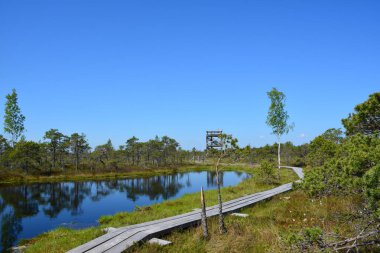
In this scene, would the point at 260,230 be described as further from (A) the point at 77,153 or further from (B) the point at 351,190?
(A) the point at 77,153

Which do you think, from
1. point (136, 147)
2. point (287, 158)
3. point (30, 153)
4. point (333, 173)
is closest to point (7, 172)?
point (30, 153)

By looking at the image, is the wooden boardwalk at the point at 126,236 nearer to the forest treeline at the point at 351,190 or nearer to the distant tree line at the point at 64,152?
the forest treeline at the point at 351,190

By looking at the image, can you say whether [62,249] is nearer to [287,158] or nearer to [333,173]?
[333,173]

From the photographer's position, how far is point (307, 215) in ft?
36.4

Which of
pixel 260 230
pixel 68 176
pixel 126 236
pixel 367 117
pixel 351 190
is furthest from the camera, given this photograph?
pixel 68 176

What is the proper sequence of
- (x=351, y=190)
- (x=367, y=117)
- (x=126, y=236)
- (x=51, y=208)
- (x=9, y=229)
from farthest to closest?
(x=51, y=208), (x=9, y=229), (x=367, y=117), (x=126, y=236), (x=351, y=190)

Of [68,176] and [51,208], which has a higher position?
[68,176]

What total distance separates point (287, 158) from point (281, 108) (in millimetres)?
39057

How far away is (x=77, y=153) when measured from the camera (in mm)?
54594

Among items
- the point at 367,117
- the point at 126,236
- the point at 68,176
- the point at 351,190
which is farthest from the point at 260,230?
the point at 68,176

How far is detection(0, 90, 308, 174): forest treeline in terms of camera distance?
44.7 m

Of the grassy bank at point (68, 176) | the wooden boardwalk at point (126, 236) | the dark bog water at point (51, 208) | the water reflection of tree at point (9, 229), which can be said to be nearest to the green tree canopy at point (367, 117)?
the wooden boardwalk at point (126, 236)

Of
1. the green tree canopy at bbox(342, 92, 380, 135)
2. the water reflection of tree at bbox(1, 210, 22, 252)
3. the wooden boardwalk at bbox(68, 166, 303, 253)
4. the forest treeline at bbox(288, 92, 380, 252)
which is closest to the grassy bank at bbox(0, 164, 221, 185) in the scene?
the water reflection of tree at bbox(1, 210, 22, 252)

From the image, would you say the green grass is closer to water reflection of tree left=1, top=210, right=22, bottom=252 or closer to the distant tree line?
water reflection of tree left=1, top=210, right=22, bottom=252
